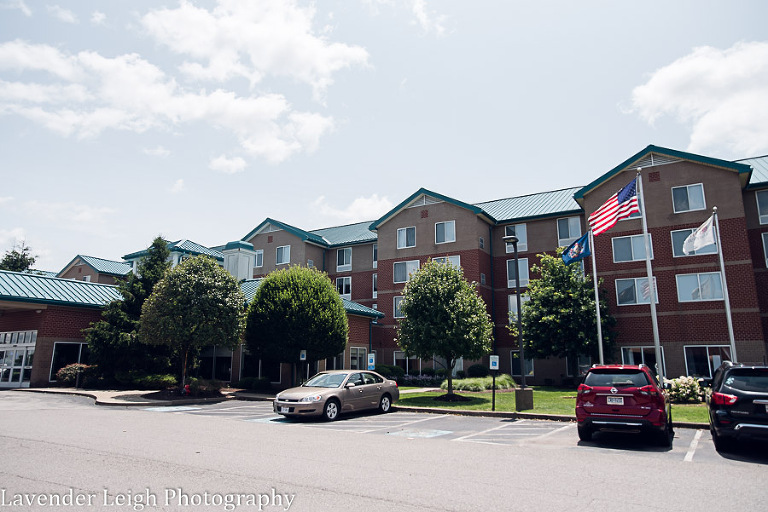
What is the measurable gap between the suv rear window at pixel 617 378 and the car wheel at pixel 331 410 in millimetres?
7260

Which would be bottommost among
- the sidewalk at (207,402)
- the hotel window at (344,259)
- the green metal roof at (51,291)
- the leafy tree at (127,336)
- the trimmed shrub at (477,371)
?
the sidewalk at (207,402)

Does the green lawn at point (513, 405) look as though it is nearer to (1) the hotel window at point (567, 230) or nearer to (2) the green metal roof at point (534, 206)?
(1) the hotel window at point (567, 230)

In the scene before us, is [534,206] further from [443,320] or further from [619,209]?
[443,320]

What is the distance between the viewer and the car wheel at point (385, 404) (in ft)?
57.1

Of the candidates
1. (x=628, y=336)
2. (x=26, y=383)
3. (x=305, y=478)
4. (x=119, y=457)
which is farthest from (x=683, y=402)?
(x=26, y=383)

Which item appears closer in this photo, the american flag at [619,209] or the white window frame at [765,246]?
the american flag at [619,209]

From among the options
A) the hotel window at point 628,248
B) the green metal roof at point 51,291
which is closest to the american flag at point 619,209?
the hotel window at point 628,248

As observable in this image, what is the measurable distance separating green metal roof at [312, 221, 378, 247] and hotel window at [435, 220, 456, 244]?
6.23m

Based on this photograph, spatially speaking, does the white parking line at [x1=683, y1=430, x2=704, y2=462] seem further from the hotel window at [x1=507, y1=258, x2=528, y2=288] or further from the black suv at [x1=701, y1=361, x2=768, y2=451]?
the hotel window at [x1=507, y1=258, x2=528, y2=288]

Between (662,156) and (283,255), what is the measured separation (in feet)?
91.4

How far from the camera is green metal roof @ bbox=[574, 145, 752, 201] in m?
27.4

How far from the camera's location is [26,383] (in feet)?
82.6

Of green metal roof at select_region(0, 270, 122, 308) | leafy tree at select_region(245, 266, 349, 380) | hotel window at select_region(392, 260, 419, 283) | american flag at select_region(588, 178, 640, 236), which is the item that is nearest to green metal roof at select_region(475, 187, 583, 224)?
hotel window at select_region(392, 260, 419, 283)

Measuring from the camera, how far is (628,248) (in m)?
30.2
